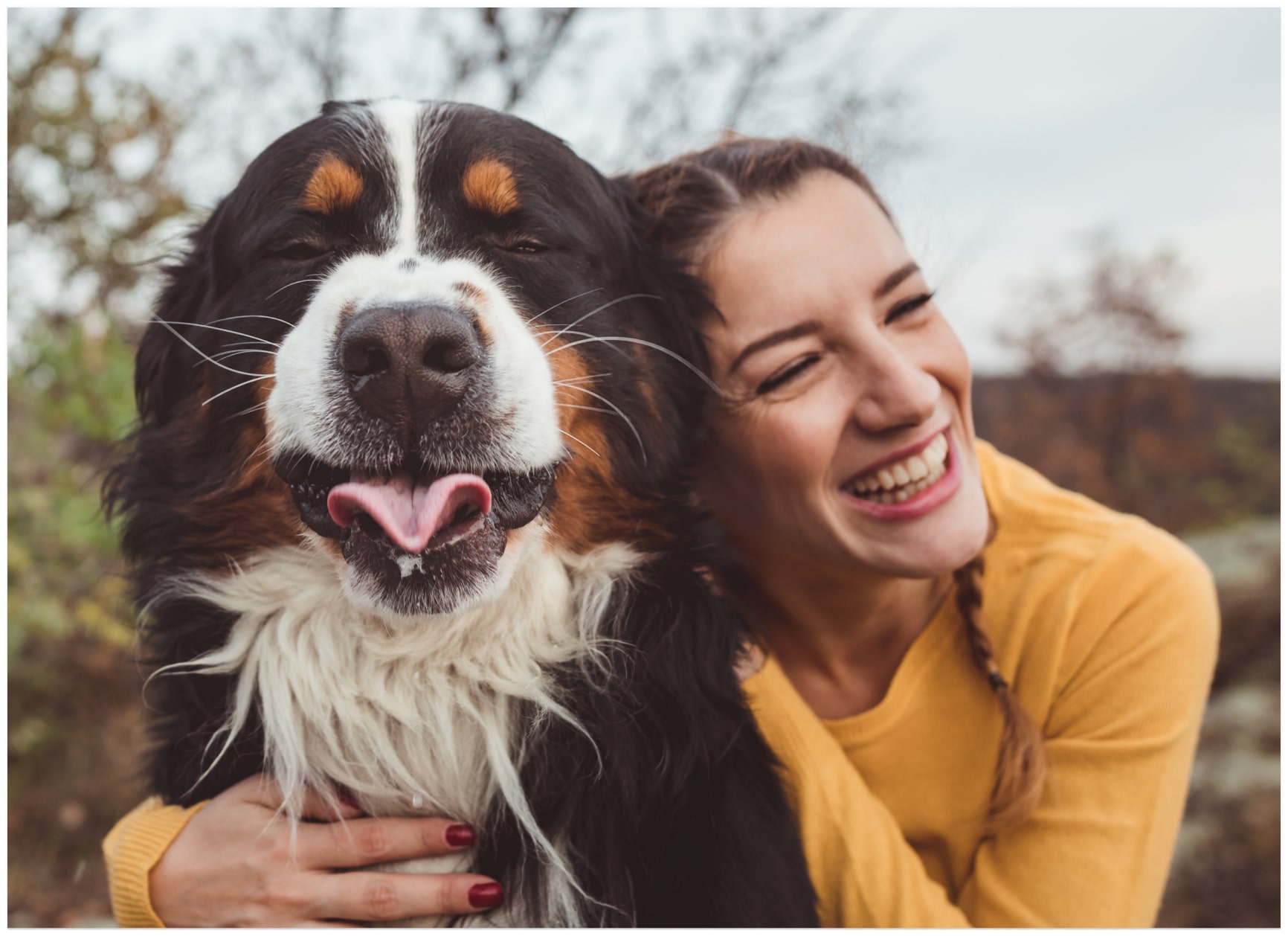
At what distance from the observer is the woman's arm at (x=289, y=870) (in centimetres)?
161

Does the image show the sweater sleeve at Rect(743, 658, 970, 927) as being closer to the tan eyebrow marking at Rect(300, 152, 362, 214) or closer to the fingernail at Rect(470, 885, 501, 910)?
the fingernail at Rect(470, 885, 501, 910)

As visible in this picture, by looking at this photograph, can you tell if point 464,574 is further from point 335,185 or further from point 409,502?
point 335,185

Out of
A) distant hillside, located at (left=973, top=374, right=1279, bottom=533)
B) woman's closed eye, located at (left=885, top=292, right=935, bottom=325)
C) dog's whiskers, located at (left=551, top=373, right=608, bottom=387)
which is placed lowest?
distant hillside, located at (left=973, top=374, right=1279, bottom=533)

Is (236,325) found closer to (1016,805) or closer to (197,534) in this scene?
(197,534)

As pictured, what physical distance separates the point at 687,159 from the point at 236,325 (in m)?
1.11

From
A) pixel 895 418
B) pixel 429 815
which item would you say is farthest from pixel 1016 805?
pixel 429 815

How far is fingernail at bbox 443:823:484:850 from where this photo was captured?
1643 mm

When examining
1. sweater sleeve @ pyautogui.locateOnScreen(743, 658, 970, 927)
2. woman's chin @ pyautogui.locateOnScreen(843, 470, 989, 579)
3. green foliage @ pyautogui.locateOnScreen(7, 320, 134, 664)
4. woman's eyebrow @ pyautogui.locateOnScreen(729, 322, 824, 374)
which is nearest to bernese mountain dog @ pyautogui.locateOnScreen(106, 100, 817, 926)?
sweater sleeve @ pyautogui.locateOnScreen(743, 658, 970, 927)

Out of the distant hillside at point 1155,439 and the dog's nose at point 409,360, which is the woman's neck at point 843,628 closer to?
the dog's nose at point 409,360

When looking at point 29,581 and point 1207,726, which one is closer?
point 29,581

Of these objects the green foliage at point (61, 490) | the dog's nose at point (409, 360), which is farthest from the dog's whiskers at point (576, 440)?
the green foliage at point (61, 490)

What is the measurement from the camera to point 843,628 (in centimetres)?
232

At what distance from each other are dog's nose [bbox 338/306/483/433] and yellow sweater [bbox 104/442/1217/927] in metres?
0.91

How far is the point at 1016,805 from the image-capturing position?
1.91 m
